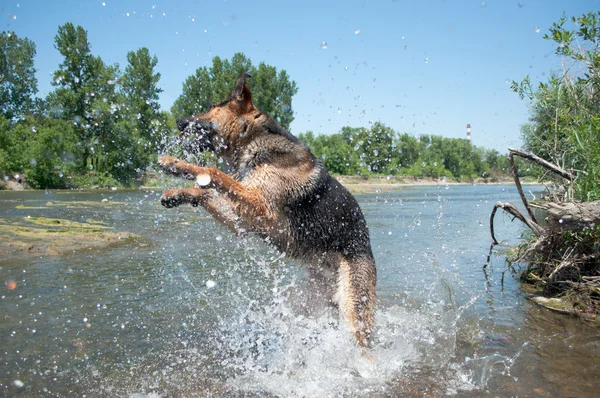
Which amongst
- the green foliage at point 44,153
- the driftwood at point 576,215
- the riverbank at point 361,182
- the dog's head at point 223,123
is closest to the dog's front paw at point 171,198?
the riverbank at point 361,182

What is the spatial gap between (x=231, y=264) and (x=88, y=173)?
38.6 metres

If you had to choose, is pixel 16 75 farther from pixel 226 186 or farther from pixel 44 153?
pixel 226 186

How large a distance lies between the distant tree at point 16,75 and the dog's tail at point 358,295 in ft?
110

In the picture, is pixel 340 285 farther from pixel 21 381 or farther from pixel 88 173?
Answer: pixel 88 173

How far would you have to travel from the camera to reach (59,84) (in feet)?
140

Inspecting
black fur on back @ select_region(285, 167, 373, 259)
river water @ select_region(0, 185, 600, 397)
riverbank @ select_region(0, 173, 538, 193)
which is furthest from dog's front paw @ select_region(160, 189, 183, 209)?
river water @ select_region(0, 185, 600, 397)

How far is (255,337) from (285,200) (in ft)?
6.40

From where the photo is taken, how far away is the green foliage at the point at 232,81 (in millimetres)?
34756

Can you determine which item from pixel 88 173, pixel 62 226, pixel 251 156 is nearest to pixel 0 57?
pixel 88 173

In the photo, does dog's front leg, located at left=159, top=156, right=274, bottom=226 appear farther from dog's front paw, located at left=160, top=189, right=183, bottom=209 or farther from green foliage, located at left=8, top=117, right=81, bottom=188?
green foliage, located at left=8, top=117, right=81, bottom=188

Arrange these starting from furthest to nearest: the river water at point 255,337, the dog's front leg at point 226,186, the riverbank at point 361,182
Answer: the riverbank at point 361,182
the dog's front leg at point 226,186
the river water at point 255,337

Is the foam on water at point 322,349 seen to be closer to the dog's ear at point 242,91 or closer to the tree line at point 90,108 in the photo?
the dog's ear at point 242,91

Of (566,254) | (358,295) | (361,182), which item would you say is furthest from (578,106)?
(361,182)

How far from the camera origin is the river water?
417cm
